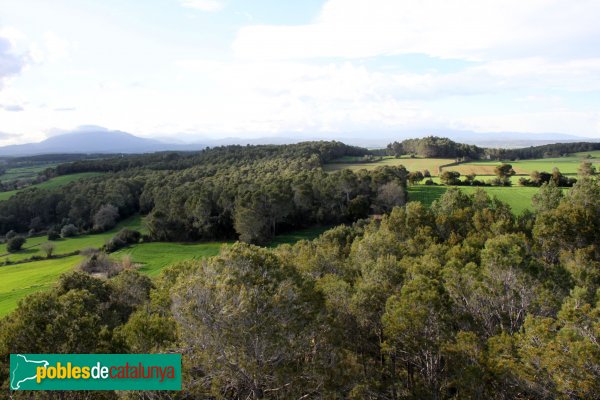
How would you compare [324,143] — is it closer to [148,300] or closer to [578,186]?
[578,186]

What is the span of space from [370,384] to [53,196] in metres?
107

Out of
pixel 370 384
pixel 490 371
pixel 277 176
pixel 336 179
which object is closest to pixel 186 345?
pixel 370 384

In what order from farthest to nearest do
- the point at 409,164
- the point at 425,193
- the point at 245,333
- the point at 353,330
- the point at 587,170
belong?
the point at 409,164 < the point at 587,170 < the point at 425,193 < the point at 353,330 < the point at 245,333

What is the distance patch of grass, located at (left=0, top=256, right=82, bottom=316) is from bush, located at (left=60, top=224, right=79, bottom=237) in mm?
17045

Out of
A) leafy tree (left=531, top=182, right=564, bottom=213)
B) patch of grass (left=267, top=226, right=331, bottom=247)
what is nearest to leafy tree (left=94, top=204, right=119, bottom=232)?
patch of grass (left=267, top=226, right=331, bottom=247)

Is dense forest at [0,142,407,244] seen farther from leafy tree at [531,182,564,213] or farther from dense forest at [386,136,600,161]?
dense forest at [386,136,600,161]

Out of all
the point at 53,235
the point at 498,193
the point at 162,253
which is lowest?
the point at 162,253

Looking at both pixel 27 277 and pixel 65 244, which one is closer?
pixel 27 277

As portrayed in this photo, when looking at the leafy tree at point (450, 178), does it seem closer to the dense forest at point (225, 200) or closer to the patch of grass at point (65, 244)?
the dense forest at point (225, 200)

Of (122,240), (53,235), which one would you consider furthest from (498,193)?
(53,235)

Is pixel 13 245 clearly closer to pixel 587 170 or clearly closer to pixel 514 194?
Answer: pixel 514 194

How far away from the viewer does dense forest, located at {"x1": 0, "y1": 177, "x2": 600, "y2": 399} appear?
1602 cm

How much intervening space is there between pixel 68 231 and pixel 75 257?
19.6 meters

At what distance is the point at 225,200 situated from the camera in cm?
7762
